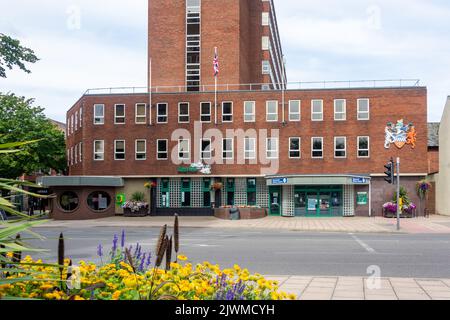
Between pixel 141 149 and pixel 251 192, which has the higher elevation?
pixel 141 149

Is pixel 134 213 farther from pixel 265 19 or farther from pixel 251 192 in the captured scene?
pixel 265 19

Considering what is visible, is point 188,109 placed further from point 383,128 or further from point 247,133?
point 383,128

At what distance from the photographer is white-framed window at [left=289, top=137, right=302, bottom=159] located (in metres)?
42.1

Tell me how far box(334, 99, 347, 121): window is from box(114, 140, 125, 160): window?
18414 mm

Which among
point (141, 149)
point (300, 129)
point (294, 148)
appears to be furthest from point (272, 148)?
point (141, 149)

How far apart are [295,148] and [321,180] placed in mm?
4058

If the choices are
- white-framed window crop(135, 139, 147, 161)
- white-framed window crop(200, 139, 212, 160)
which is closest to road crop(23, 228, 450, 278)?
white-framed window crop(200, 139, 212, 160)

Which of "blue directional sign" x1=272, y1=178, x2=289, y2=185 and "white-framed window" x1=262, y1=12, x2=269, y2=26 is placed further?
"white-framed window" x1=262, y1=12, x2=269, y2=26

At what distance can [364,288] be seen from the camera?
9000 millimetres

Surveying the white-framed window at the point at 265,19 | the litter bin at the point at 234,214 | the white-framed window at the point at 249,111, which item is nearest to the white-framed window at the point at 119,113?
the white-framed window at the point at 249,111

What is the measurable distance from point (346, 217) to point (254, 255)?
85.8ft

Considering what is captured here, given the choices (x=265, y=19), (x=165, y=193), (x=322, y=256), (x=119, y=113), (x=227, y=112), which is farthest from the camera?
(x=265, y=19)

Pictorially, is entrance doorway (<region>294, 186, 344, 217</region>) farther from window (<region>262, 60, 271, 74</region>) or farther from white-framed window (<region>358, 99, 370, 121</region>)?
window (<region>262, 60, 271, 74</region>)

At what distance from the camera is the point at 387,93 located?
41.0 m
